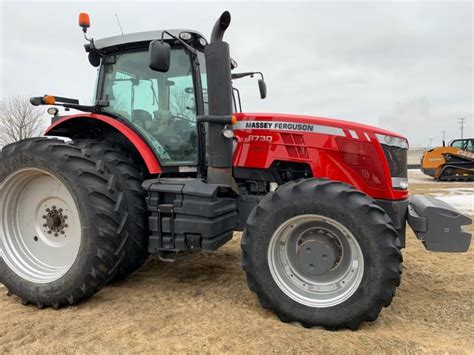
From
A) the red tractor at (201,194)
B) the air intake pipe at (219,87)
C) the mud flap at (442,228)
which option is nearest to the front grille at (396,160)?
the red tractor at (201,194)

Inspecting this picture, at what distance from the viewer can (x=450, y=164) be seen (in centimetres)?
1777

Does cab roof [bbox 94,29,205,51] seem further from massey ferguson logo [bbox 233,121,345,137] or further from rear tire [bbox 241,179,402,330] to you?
rear tire [bbox 241,179,402,330]

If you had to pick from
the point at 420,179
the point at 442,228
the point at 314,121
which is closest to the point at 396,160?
the point at 442,228

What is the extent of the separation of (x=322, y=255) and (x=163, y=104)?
6.80 ft

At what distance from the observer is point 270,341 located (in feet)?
8.36

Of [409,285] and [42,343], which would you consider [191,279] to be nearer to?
[42,343]

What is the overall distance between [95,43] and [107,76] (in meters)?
0.35

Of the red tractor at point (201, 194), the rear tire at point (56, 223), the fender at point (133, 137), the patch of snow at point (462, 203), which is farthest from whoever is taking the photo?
the patch of snow at point (462, 203)

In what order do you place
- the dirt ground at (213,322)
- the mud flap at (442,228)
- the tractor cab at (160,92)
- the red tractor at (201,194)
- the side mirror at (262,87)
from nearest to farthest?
the dirt ground at (213,322)
the red tractor at (201,194)
the mud flap at (442,228)
the tractor cab at (160,92)
the side mirror at (262,87)

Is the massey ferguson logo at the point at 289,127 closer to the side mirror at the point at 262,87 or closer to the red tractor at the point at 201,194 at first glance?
the red tractor at the point at 201,194

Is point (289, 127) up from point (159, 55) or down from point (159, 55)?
down

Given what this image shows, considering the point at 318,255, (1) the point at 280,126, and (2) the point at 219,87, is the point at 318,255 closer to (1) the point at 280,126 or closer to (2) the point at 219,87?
(1) the point at 280,126

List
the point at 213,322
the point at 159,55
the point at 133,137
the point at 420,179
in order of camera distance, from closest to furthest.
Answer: the point at 213,322
the point at 159,55
the point at 133,137
the point at 420,179

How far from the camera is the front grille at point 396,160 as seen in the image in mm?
3372
